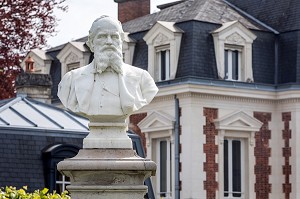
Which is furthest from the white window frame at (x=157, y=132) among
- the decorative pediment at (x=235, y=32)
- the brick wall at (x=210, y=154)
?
the decorative pediment at (x=235, y=32)

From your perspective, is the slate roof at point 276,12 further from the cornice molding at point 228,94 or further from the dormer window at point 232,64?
the cornice molding at point 228,94

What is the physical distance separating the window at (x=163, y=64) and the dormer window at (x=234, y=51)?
1566mm

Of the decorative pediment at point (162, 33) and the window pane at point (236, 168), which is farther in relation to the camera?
the window pane at point (236, 168)

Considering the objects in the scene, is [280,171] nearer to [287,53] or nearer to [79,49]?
[287,53]

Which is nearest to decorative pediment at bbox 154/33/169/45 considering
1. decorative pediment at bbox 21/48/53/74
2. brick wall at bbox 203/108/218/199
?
brick wall at bbox 203/108/218/199

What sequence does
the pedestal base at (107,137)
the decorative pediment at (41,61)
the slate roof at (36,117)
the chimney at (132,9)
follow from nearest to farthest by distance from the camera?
→ the pedestal base at (107,137) < the slate roof at (36,117) < the decorative pediment at (41,61) < the chimney at (132,9)

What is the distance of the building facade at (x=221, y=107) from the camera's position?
3719cm

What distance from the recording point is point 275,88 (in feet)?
128

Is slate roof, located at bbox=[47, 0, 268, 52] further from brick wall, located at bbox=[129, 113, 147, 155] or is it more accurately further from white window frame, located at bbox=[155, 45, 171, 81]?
brick wall, located at bbox=[129, 113, 147, 155]

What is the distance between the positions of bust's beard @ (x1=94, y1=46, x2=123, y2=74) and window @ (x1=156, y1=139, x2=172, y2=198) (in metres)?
22.8

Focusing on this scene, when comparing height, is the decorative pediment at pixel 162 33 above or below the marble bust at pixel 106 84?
above

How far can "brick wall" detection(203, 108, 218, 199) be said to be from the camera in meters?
37.2

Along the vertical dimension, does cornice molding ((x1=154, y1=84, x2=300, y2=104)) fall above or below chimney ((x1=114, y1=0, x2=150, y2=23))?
below

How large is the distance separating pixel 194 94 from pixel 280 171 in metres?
3.79
